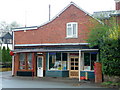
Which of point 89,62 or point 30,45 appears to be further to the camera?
point 30,45

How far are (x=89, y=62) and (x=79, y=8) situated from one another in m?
6.02

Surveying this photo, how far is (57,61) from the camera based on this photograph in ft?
76.1

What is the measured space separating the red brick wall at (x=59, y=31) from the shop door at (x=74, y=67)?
2106 mm

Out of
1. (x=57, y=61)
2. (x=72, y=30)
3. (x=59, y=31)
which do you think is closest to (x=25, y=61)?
(x=57, y=61)

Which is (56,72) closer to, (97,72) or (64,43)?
(64,43)

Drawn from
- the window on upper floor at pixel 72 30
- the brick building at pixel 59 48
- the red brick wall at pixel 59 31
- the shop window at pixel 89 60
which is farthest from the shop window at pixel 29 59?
the shop window at pixel 89 60

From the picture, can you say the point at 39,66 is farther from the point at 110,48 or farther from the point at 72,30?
the point at 110,48

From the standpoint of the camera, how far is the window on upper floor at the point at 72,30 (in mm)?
22500

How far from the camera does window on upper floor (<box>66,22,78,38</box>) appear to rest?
22.5 m

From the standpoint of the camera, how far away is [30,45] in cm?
2419

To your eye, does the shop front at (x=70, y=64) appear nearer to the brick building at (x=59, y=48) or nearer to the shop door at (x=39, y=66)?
the brick building at (x=59, y=48)

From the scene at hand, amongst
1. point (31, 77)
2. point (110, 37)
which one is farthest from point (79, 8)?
point (31, 77)

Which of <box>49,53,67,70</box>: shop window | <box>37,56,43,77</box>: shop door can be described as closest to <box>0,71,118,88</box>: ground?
<box>49,53,67,70</box>: shop window

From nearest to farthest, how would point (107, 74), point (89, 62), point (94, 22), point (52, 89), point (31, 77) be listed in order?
point (52, 89) → point (107, 74) → point (94, 22) → point (89, 62) → point (31, 77)
